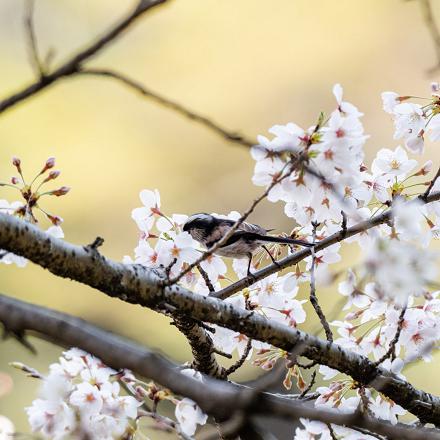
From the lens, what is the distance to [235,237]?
5.53 ft

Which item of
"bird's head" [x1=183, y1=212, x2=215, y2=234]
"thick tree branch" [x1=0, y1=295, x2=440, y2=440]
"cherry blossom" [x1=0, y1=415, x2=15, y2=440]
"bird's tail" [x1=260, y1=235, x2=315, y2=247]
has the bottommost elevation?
"thick tree branch" [x1=0, y1=295, x2=440, y2=440]

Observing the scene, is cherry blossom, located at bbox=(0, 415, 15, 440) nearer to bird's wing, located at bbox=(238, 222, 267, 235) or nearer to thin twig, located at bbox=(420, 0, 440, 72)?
bird's wing, located at bbox=(238, 222, 267, 235)

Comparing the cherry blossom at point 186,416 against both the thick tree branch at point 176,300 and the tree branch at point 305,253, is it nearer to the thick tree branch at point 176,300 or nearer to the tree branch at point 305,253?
the tree branch at point 305,253

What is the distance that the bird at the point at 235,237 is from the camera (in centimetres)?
160

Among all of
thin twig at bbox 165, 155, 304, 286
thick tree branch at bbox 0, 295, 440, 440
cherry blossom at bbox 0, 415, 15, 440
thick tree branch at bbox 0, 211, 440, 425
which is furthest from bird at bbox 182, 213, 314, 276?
thick tree branch at bbox 0, 295, 440, 440

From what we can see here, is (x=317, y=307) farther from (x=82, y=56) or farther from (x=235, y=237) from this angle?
(x=82, y=56)

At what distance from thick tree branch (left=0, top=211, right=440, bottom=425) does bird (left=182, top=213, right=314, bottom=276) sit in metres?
0.29

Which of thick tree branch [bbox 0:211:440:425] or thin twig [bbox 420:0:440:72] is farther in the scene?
thick tree branch [bbox 0:211:440:425]

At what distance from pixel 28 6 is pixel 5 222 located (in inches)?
14.0

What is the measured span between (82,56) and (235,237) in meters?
1.16

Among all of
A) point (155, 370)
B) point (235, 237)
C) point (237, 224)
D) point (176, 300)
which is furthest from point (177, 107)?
point (235, 237)

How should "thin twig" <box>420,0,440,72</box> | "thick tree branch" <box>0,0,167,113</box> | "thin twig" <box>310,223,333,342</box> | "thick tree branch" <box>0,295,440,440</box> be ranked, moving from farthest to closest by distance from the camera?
"thin twig" <box>310,223,333,342</box>, "thin twig" <box>420,0,440,72</box>, "thick tree branch" <box>0,0,167,113</box>, "thick tree branch" <box>0,295,440,440</box>

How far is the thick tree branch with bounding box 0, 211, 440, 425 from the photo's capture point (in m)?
0.93

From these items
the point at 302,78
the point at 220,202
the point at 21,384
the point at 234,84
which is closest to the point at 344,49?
the point at 302,78
